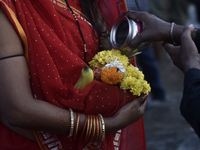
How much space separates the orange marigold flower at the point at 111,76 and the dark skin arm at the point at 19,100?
259mm

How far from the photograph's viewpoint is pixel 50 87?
1291 millimetres

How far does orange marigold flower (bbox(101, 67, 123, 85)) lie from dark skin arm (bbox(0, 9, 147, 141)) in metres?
0.26

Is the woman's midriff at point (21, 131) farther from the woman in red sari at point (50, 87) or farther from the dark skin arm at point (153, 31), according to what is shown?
the dark skin arm at point (153, 31)

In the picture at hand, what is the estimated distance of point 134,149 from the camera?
6.01 ft

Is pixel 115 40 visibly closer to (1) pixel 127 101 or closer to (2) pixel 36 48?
(1) pixel 127 101

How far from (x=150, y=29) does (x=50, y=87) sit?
30.9 inches

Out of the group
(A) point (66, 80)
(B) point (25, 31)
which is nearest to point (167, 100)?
(A) point (66, 80)

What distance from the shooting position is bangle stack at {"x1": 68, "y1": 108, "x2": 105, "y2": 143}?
4.25 ft

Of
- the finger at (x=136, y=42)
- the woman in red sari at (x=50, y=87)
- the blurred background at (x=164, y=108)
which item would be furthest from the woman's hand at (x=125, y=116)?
the blurred background at (x=164, y=108)

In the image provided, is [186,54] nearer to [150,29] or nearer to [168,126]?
[150,29]

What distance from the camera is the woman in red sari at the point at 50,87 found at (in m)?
1.17

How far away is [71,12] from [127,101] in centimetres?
70

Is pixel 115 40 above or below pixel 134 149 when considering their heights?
above

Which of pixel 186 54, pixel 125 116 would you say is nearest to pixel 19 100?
pixel 125 116
